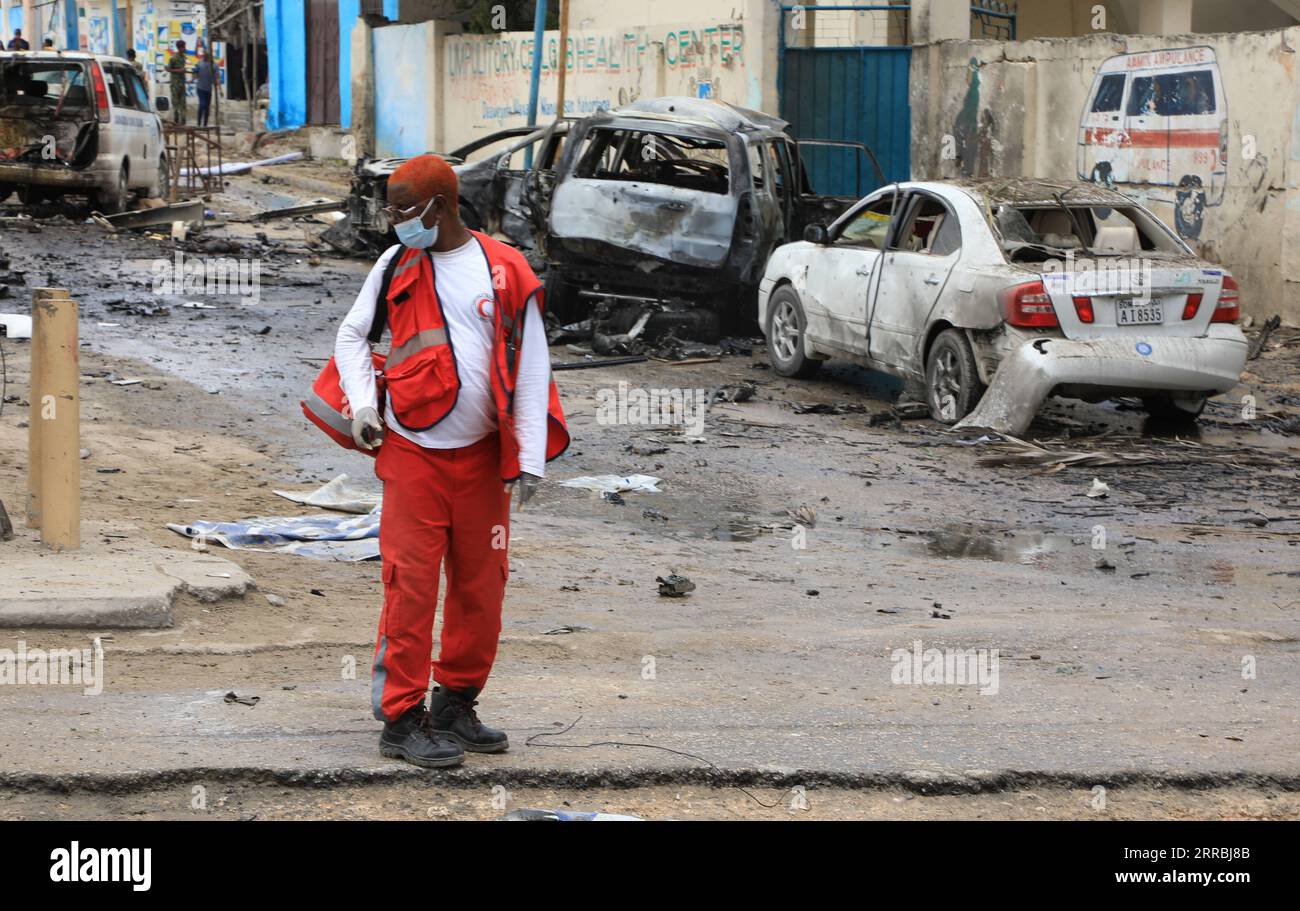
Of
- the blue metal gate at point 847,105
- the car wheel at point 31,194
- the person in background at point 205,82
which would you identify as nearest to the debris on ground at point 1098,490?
the blue metal gate at point 847,105

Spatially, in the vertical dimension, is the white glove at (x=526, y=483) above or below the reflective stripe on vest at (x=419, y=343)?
below

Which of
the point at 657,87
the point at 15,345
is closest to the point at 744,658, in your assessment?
the point at 15,345

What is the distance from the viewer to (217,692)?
5234 mm

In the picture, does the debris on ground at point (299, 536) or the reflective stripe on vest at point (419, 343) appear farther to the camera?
the debris on ground at point (299, 536)

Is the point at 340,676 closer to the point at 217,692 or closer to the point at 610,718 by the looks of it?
the point at 217,692

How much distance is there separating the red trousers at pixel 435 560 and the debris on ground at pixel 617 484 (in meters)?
4.43

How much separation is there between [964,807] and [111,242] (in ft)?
58.6

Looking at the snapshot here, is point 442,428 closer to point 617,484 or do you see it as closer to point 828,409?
point 617,484

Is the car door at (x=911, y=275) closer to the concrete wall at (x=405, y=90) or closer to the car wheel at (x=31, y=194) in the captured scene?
the car wheel at (x=31, y=194)

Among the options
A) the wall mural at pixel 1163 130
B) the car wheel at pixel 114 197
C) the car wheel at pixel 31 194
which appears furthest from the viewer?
the car wheel at pixel 31 194

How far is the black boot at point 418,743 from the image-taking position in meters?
4.50

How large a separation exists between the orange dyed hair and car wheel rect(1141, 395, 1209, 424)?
284 inches

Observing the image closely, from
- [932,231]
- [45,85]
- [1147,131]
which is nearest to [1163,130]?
[1147,131]

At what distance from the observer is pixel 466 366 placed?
4504 millimetres
